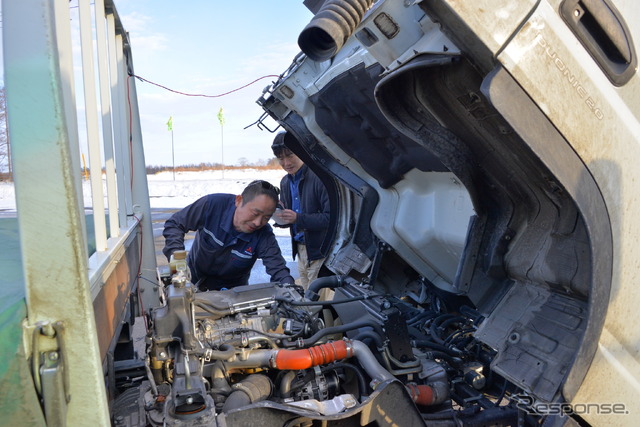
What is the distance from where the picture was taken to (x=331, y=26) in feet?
4.70

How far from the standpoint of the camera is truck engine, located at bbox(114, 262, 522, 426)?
1916 millimetres

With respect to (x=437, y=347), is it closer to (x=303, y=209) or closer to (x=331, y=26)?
(x=331, y=26)

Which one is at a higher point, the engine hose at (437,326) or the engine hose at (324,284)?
the engine hose at (324,284)

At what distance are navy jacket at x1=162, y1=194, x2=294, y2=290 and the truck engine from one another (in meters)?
0.73

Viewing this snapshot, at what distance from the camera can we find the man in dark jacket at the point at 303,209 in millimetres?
4762

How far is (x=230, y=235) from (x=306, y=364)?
1979mm

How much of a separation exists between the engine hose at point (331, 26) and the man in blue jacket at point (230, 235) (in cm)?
236

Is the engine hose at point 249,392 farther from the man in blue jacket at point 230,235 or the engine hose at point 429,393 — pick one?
the man in blue jacket at point 230,235

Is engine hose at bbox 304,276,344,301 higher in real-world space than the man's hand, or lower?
lower

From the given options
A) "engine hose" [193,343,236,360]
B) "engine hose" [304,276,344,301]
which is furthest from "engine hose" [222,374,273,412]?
"engine hose" [304,276,344,301]

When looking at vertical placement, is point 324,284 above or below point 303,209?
below

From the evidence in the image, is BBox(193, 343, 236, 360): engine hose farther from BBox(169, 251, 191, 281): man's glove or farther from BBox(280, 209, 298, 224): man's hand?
BBox(280, 209, 298, 224): man's hand

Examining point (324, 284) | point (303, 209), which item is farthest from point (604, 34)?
point (303, 209)

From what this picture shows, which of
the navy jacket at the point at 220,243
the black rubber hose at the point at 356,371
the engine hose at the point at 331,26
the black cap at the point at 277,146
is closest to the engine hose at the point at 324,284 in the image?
the navy jacket at the point at 220,243
